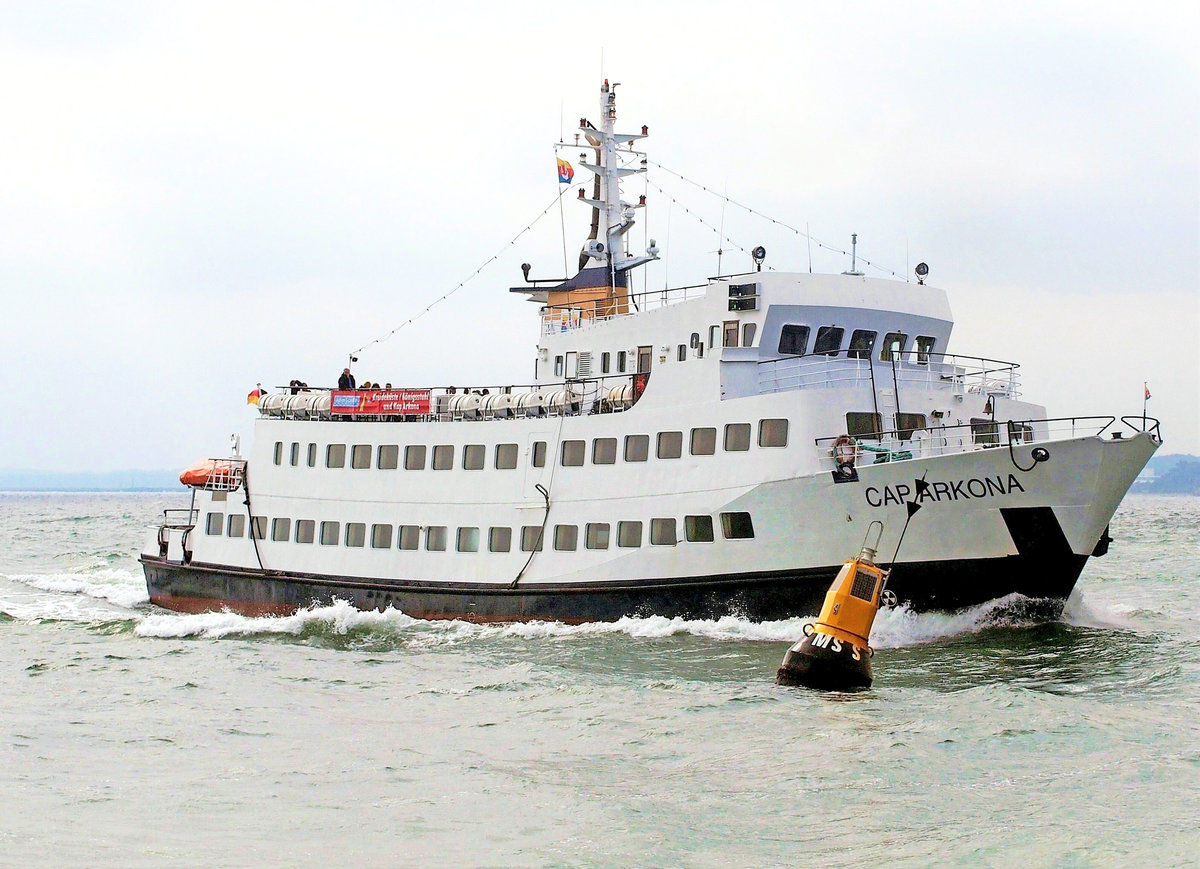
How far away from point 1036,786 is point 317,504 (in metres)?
18.4

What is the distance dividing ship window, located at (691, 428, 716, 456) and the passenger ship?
0.05 meters

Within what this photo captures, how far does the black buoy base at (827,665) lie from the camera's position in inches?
677

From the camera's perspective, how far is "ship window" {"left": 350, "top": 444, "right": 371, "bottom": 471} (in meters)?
27.3

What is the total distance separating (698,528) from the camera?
22.2 meters

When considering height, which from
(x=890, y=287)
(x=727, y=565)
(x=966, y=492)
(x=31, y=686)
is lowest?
(x=31, y=686)

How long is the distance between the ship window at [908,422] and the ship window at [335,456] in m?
11.9

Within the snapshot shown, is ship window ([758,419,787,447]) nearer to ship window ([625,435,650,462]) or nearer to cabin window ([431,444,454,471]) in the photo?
ship window ([625,435,650,462])

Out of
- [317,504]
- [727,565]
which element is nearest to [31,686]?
[317,504]

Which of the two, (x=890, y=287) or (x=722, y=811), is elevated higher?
(x=890, y=287)

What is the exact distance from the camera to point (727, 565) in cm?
2186

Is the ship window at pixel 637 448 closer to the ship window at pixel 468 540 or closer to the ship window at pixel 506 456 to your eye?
the ship window at pixel 506 456

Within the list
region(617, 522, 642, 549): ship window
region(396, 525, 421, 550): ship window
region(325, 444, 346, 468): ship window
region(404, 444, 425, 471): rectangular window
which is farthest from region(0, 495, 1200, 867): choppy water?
region(325, 444, 346, 468): ship window

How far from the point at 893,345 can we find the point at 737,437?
163 inches

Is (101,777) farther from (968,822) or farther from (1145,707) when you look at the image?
(1145,707)
